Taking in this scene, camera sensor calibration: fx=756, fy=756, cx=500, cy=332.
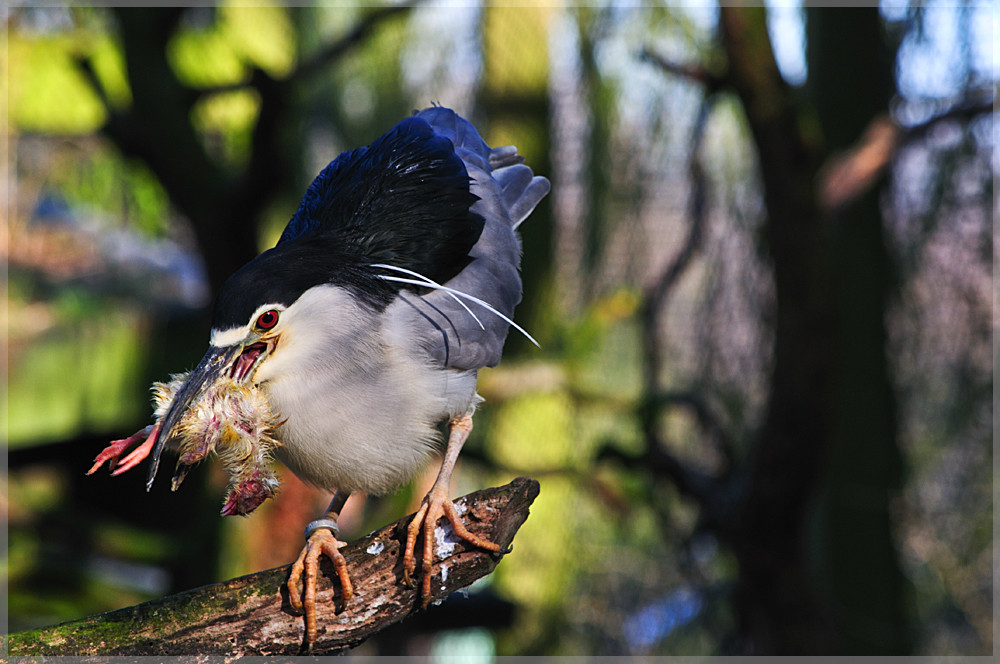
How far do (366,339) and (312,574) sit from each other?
22 centimetres

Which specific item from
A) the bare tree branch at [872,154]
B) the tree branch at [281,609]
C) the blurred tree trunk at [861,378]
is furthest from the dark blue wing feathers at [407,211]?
the blurred tree trunk at [861,378]

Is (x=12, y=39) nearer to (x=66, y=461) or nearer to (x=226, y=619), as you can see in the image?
(x=66, y=461)

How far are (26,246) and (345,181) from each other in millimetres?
1886

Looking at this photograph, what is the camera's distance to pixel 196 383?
1.96 ft

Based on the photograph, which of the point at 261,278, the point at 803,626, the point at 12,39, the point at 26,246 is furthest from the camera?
the point at 26,246

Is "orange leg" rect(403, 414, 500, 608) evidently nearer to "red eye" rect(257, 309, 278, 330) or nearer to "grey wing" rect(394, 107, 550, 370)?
"grey wing" rect(394, 107, 550, 370)

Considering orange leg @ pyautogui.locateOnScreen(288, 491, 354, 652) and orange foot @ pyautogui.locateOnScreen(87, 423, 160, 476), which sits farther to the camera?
orange leg @ pyautogui.locateOnScreen(288, 491, 354, 652)

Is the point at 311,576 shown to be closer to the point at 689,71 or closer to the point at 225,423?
the point at 225,423

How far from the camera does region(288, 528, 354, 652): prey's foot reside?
26.3 inches

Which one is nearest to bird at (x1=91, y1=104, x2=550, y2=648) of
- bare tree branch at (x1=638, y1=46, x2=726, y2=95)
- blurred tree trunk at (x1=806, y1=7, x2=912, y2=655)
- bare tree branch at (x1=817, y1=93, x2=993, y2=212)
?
bare tree branch at (x1=638, y1=46, x2=726, y2=95)

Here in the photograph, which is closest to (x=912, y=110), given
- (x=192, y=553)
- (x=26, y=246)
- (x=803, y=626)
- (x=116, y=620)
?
(x=803, y=626)

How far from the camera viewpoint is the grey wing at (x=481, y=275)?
0.74 metres

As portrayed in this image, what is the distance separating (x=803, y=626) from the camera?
1416 mm

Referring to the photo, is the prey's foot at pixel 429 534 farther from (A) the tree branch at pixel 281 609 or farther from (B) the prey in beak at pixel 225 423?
(B) the prey in beak at pixel 225 423
